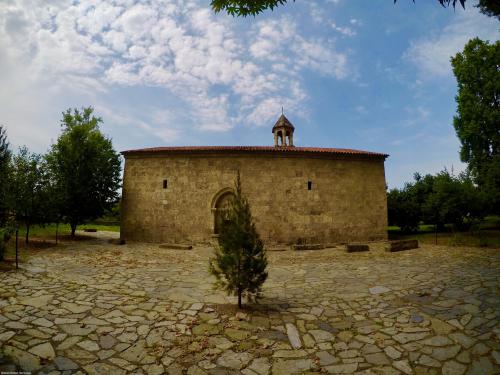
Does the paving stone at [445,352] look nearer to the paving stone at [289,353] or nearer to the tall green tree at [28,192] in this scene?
the paving stone at [289,353]

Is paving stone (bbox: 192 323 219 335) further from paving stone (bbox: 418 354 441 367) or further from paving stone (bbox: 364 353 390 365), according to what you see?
paving stone (bbox: 418 354 441 367)

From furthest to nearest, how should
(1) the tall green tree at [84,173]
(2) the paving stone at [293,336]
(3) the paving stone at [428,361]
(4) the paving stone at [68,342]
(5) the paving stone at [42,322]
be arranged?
1. (1) the tall green tree at [84,173]
2. (5) the paving stone at [42,322]
3. (2) the paving stone at [293,336]
4. (4) the paving stone at [68,342]
5. (3) the paving stone at [428,361]

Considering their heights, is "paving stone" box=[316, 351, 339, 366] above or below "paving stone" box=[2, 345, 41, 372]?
below

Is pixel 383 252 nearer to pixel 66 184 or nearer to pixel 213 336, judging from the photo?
pixel 213 336

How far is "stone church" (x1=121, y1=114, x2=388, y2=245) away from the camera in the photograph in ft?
52.8

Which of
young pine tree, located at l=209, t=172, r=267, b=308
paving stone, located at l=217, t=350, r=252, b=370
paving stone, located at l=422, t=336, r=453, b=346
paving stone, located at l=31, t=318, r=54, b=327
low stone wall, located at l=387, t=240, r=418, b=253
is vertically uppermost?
young pine tree, located at l=209, t=172, r=267, b=308

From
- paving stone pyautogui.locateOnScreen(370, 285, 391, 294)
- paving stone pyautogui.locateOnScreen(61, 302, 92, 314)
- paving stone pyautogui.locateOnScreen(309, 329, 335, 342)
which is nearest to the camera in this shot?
paving stone pyautogui.locateOnScreen(309, 329, 335, 342)

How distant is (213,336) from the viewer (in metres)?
4.75

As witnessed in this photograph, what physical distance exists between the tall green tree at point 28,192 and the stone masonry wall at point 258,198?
463 centimetres

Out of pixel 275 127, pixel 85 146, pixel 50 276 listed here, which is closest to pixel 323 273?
pixel 50 276

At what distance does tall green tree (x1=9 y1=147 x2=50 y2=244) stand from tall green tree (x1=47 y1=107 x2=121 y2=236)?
155 centimetres

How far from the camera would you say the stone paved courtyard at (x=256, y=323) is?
395 centimetres

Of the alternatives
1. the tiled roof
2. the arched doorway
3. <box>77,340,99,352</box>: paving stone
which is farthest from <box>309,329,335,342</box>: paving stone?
the tiled roof

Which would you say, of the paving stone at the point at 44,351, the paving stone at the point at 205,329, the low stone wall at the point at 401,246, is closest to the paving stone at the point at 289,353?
the paving stone at the point at 205,329
